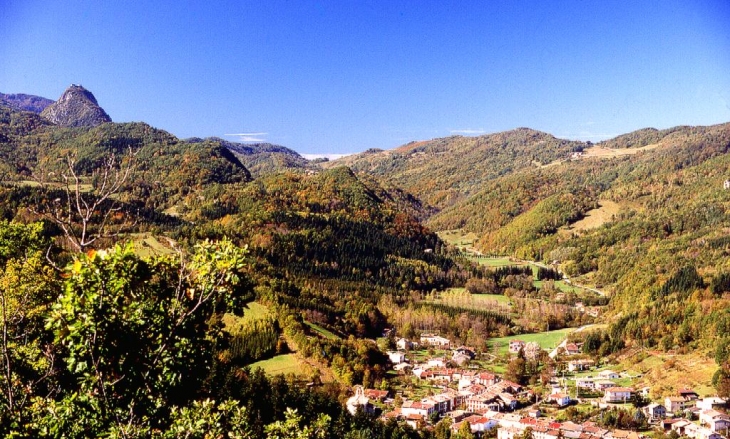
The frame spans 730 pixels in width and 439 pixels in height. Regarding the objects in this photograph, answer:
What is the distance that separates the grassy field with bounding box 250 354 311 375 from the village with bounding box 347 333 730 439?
17.7ft

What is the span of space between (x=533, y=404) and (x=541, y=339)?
28.3 m

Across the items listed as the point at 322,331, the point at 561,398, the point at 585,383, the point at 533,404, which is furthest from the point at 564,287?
the point at 322,331

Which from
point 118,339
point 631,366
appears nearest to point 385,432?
point 118,339

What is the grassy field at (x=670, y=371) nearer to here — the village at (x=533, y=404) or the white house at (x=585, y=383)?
the village at (x=533, y=404)

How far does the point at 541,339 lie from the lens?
254 feet

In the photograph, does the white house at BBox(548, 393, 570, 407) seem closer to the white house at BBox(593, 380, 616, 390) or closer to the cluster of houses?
the cluster of houses

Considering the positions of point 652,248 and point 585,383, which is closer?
point 585,383

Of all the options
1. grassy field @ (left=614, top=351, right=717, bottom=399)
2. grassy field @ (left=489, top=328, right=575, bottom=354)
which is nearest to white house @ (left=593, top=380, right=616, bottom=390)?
grassy field @ (left=614, top=351, right=717, bottom=399)

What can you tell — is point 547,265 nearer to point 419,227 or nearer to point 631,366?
point 419,227

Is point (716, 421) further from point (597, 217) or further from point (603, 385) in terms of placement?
point (597, 217)

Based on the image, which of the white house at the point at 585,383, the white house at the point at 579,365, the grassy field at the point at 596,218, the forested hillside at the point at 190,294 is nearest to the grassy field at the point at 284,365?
the forested hillside at the point at 190,294

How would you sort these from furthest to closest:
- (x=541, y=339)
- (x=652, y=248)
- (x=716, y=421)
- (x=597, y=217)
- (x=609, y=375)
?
(x=597, y=217) < (x=652, y=248) < (x=541, y=339) < (x=609, y=375) < (x=716, y=421)

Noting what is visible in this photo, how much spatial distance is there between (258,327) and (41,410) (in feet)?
Result: 159

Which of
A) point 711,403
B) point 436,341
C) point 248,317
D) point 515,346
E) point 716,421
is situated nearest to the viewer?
point 716,421
